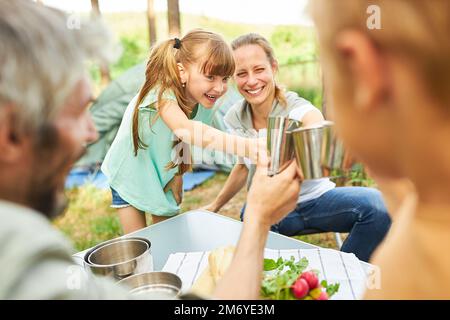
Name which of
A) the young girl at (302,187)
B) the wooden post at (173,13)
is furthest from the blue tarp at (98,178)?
the young girl at (302,187)

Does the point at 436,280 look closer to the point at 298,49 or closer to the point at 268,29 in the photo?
the point at 268,29

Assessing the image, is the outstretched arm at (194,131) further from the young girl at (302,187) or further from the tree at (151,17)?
the tree at (151,17)

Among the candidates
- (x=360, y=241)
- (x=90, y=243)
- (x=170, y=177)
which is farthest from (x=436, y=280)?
(x=90, y=243)

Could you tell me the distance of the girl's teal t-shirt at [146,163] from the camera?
136 cm

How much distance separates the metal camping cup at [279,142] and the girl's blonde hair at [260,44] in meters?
0.84

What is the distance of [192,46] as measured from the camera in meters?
1.36

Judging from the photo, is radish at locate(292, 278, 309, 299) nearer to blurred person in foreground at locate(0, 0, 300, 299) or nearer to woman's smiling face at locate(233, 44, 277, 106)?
blurred person in foreground at locate(0, 0, 300, 299)

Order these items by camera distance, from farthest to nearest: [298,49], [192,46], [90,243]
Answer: [298,49] < [90,243] < [192,46]

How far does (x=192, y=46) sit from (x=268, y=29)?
5.56 ft

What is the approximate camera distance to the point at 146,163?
1.40 m

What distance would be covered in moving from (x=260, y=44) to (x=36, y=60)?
115cm

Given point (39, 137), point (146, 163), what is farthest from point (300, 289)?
point (146, 163)

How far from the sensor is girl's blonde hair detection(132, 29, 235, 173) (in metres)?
1.34

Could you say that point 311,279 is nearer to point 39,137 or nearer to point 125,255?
point 125,255
